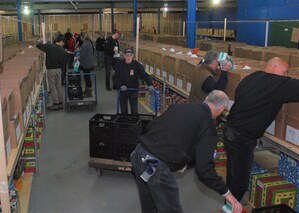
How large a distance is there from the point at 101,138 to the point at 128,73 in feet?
5.75

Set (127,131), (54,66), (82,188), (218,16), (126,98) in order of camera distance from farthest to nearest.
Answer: (218,16) < (54,66) < (126,98) < (127,131) < (82,188)

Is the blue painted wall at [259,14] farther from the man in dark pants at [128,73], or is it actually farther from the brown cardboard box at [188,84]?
the man in dark pants at [128,73]

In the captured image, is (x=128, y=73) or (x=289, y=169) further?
(x=128, y=73)

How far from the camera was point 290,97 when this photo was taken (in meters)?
3.40

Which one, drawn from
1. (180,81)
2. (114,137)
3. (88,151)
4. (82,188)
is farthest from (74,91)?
(82,188)

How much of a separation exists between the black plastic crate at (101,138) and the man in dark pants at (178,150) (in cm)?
223

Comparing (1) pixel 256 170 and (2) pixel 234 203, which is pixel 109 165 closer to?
(1) pixel 256 170

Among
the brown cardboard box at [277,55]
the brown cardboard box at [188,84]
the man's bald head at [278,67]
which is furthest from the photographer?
the brown cardboard box at [188,84]

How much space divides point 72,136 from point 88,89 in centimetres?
333

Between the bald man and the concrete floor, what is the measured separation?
84 centimetres

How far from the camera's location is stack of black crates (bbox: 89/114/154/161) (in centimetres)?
512

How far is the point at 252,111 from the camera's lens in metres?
3.67

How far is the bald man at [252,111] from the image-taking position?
11.4 feet

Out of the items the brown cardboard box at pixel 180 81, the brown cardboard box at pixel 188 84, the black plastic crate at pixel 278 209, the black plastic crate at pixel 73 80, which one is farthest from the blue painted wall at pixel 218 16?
the black plastic crate at pixel 278 209
